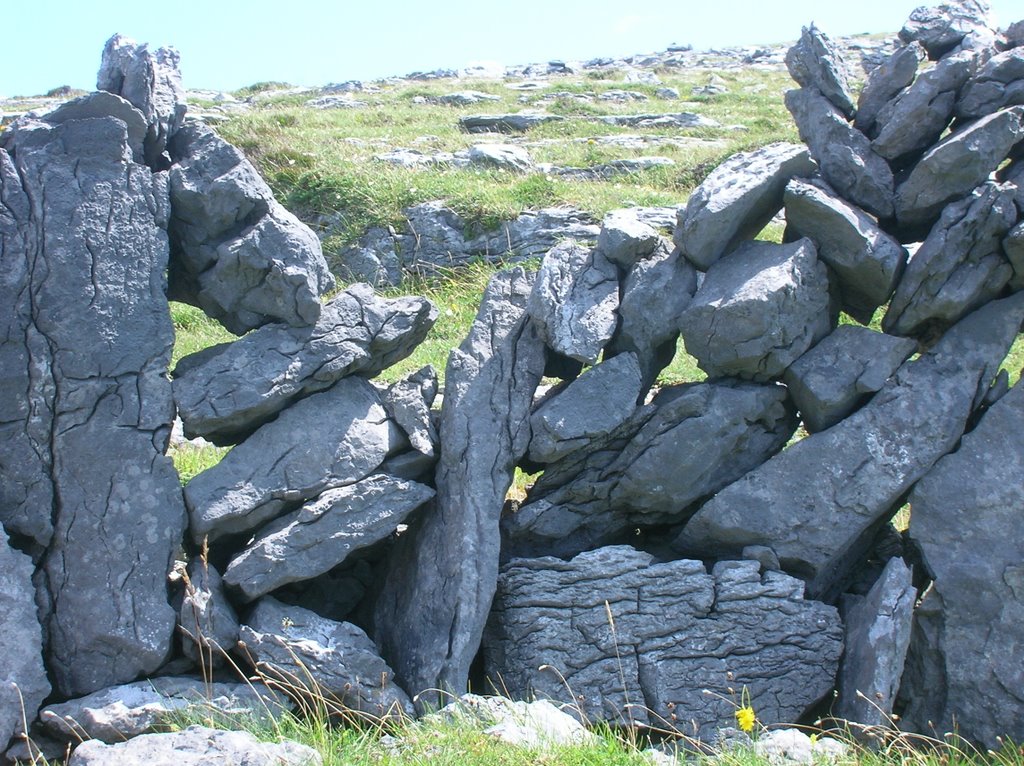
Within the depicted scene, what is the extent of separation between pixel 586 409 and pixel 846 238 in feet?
7.20

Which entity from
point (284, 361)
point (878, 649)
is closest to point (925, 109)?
point (878, 649)

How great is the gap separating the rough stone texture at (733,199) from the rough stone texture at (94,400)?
12.2 feet

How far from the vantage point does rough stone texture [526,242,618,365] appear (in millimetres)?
7352

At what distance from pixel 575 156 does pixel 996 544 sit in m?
15.8

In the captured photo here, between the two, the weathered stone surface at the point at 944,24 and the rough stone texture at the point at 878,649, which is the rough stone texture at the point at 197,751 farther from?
the weathered stone surface at the point at 944,24

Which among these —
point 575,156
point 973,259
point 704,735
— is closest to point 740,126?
point 575,156

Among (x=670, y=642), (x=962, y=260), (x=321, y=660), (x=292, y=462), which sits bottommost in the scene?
(x=670, y=642)

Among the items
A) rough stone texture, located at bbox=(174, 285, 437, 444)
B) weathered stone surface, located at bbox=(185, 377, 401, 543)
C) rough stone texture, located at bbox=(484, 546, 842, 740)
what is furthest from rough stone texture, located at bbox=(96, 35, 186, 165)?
rough stone texture, located at bbox=(484, 546, 842, 740)

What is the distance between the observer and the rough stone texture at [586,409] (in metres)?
7.25

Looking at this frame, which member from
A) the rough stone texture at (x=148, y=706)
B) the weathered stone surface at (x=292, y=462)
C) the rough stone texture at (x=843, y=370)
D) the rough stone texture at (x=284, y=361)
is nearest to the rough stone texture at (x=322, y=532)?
the weathered stone surface at (x=292, y=462)

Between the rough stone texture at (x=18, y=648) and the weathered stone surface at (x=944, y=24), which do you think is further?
the weathered stone surface at (x=944, y=24)

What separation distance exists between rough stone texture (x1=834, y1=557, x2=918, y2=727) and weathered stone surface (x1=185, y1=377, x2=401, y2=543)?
135 inches

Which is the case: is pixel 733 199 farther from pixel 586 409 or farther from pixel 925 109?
pixel 586 409

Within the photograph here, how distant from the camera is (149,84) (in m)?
6.95
